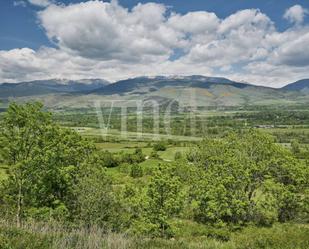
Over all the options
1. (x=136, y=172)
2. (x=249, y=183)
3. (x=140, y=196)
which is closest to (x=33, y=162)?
(x=140, y=196)

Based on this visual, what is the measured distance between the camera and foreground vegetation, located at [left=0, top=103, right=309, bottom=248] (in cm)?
1244

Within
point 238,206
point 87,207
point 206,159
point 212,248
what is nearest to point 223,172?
point 238,206

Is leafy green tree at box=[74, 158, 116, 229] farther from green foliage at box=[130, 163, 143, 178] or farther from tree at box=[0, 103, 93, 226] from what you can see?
green foliage at box=[130, 163, 143, 178]

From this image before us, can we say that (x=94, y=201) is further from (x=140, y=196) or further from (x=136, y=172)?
(x=136, y=172)

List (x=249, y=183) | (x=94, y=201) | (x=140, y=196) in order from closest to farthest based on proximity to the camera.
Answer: (x=94, y=201), (x=140, y=196), (x=249, y=183)

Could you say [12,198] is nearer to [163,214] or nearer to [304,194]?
[163,214]

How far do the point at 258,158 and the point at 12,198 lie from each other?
92.3 feet

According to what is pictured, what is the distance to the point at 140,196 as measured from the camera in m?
28.4

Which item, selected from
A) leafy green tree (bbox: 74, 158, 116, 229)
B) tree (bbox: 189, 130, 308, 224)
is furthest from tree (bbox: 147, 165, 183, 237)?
tree (bbox: 189, 130, 308, 224)

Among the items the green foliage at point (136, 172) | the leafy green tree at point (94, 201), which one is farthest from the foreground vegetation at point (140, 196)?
the green foliage at point (136, 172)

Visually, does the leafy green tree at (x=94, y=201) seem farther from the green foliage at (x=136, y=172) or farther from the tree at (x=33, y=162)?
the green foliage at (x=136, y=172)

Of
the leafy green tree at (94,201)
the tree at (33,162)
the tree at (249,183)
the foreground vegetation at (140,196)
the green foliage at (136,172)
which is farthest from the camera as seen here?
the green foliage at (136,172)

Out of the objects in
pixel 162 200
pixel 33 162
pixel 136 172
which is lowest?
pixel 136 172

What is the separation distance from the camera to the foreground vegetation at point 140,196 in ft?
40.8
